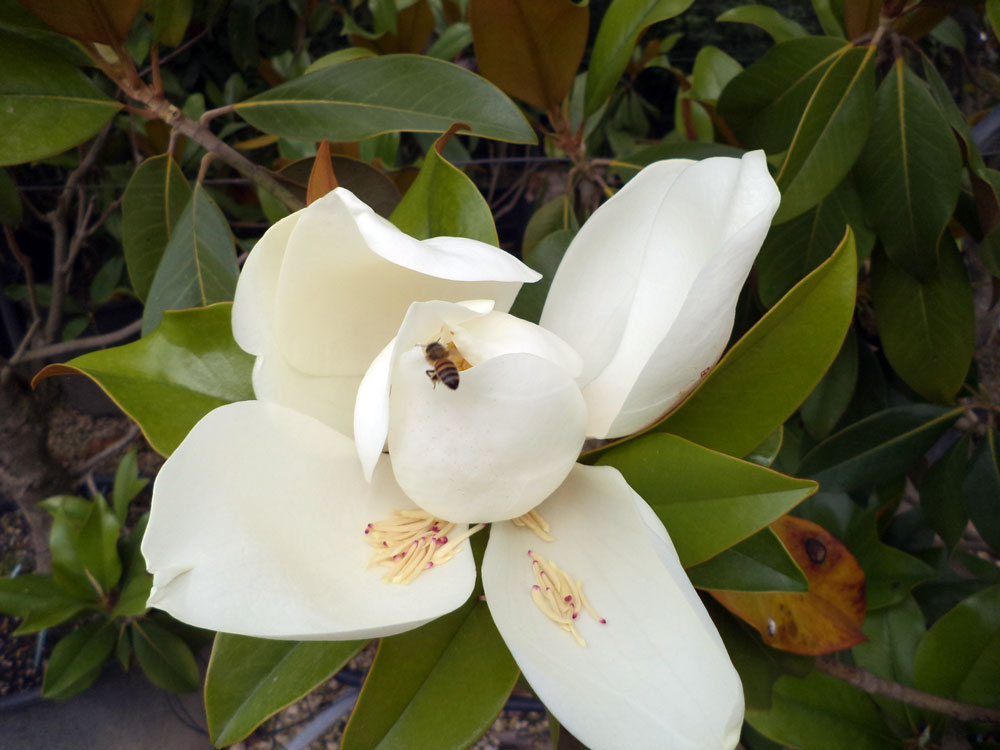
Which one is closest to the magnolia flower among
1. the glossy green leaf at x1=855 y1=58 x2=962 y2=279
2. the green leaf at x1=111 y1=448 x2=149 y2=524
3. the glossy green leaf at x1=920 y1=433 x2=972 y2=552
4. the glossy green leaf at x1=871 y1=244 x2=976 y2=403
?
the glossy green leaf at x1=855 y1=58 x2=962 y2=279

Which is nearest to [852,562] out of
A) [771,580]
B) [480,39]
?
[771,580]

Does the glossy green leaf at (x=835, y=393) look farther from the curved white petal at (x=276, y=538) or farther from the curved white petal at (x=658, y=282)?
the curved white petal at (x=276, y=538)

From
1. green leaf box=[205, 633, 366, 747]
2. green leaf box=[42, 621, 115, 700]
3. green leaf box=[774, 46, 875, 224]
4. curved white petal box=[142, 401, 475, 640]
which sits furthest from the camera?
green leaf box=[42, 621, 115, 700]

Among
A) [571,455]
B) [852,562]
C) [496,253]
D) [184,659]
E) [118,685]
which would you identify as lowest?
[118,685]

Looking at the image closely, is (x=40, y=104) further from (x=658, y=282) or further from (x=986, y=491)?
(x=986, y=491)

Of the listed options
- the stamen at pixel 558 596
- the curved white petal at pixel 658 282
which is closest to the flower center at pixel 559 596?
the stamen at pixel 558 596

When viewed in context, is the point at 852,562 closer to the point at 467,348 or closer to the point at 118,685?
the point at 467,348

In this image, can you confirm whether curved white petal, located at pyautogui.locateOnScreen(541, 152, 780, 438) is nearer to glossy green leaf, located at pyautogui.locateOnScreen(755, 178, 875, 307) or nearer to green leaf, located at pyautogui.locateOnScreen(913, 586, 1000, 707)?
glossy green leaf, located at pyautogui.locateOnScreen(755, 178, 875, 307)

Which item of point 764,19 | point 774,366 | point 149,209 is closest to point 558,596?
point 774,366
